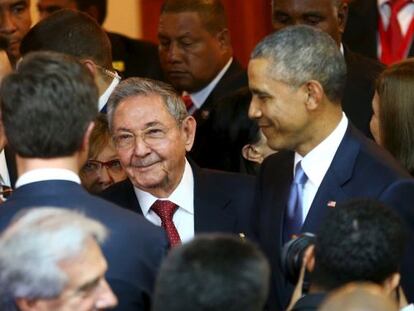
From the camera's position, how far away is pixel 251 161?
5.74 meters

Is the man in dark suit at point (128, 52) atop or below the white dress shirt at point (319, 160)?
below

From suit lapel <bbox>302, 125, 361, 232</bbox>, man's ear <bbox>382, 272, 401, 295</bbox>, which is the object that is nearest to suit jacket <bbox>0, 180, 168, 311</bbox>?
man's ear <bbox>382, 272, 401, 295</bbox>

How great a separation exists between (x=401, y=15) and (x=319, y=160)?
2.77 meters

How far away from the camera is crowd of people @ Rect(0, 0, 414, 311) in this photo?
3.35 metres

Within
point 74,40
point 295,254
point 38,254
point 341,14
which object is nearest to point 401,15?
point 341,14

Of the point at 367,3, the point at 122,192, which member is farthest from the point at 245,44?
the point at 122,192

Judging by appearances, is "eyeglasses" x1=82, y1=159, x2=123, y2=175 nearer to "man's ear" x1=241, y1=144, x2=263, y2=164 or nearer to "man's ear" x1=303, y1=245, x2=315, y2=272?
"man's ear" x1=241, y1=144, x2=263, y2=164

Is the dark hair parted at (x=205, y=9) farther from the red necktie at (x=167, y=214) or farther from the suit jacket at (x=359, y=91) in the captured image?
the red necktie at (x=167, y=214)

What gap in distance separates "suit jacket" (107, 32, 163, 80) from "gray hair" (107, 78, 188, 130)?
A: 2716 millimetres

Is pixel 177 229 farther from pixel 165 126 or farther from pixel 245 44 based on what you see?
pixel 245 44

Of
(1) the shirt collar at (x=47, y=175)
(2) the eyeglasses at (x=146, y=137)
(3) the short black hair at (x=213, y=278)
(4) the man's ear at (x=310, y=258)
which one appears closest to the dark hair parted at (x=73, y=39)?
(2) the eyeglasses at (x=146, y=137)

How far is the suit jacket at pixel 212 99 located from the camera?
6.01 metres

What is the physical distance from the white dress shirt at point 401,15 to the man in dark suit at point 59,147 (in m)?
3.65

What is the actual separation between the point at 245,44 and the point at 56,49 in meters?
2.52
